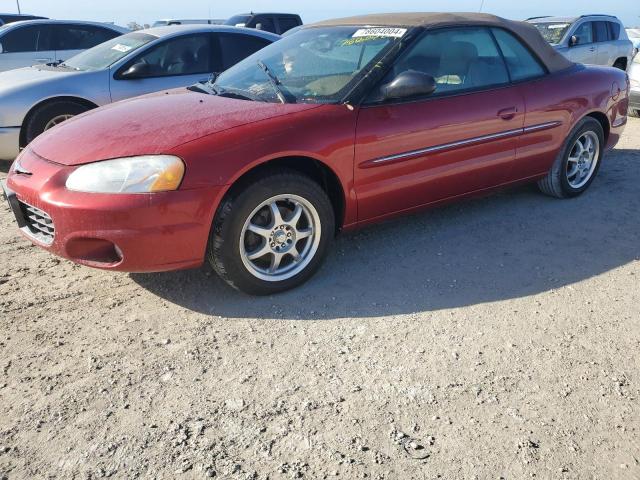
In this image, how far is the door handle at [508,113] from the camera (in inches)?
161

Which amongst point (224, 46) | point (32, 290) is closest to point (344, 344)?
point (32, 290)

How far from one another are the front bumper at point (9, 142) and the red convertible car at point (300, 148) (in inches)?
96.9

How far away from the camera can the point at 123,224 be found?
290 cm

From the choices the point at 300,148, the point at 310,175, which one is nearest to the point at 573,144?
the point at 310,175

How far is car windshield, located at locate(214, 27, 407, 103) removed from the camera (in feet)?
11.8

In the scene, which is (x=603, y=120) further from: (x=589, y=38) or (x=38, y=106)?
(x=589, y=38)

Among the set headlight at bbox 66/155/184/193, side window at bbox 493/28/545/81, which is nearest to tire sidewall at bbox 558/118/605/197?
side window at bbox 493/28/545/81

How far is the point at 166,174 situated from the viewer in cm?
292

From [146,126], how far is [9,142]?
3.21 m

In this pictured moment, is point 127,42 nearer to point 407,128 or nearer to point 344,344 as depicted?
point 407,128

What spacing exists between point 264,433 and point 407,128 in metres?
2.06

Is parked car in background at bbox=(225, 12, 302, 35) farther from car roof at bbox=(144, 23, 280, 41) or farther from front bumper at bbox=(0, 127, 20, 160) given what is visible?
front bumper at bbox=(0, 127, 20, 160)

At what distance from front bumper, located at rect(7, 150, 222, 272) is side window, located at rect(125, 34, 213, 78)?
3501mm

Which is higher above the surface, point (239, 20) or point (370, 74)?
point (370, 74)
